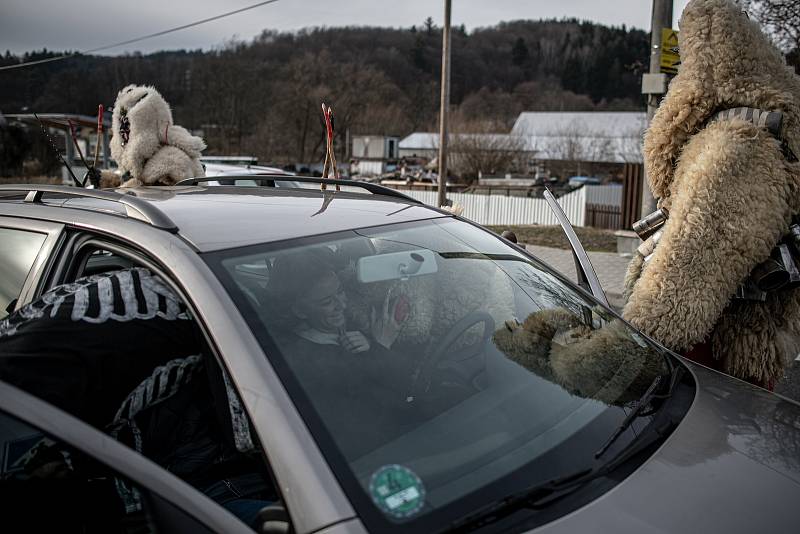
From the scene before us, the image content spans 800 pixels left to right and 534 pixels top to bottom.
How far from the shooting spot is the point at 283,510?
130 centimetres

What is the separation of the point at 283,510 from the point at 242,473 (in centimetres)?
62

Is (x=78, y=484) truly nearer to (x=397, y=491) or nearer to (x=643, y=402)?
(x=397, y=491)

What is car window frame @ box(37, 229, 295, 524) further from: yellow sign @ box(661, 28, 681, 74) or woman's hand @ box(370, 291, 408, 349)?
yellow sign @ box(661, 28, 681, 74)

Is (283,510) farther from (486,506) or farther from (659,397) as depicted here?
(659,397)

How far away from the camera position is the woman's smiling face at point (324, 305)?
1767mm

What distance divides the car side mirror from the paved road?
4.18 metres

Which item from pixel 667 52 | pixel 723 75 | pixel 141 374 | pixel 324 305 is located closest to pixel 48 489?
pixel 141 374

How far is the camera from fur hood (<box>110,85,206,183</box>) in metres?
6.77

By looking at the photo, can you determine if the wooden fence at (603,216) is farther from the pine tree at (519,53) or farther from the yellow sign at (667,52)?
the pine tree at (519,53)

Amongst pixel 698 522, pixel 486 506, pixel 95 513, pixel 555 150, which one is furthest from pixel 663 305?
pixel 555 150

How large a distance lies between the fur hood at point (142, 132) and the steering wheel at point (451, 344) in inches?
213

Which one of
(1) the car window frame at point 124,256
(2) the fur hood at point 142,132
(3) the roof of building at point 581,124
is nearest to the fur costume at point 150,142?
(2) the fur hood at point 142,132

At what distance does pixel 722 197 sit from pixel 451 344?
1.27 metres

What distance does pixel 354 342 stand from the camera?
1772mm
